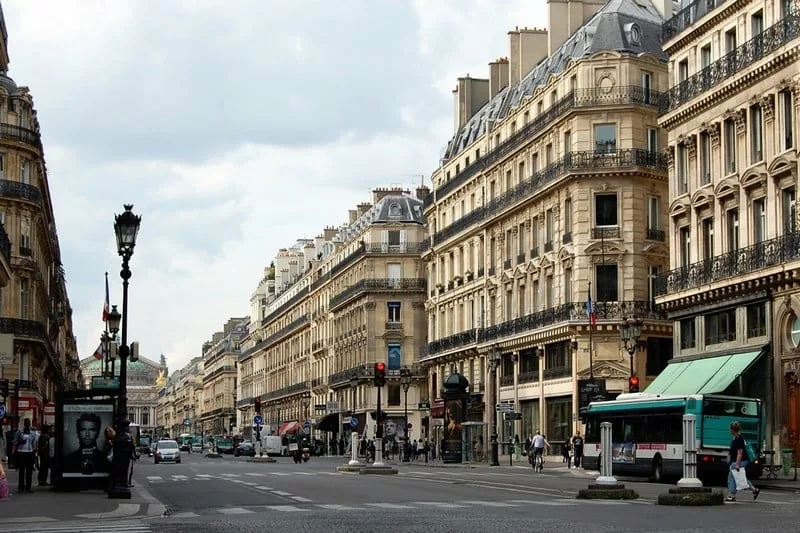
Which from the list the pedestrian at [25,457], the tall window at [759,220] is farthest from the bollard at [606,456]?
the tall window at [759,220]

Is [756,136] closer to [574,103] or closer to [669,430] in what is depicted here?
[669,430]

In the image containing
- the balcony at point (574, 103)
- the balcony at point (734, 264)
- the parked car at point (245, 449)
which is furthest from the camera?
the parked car at point (245, 449)

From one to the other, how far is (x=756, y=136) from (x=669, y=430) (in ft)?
35.3

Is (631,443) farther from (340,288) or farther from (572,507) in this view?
(340,288)

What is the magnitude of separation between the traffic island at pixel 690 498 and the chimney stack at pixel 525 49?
53.9 meters

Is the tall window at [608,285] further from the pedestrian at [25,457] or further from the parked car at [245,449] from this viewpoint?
the parked car at [245,449]

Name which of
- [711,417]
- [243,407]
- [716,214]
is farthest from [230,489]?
[243,407]

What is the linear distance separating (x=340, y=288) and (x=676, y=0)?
53.2 meters

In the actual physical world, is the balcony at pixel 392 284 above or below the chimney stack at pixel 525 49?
below

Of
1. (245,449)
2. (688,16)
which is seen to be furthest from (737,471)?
(245,449)

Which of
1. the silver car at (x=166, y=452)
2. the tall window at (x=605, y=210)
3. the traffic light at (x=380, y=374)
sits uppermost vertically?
the tall window at (x=605, y=210)

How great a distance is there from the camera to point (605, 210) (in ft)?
209

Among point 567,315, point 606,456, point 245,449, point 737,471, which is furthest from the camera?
point 245,449

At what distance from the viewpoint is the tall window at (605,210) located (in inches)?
2505
